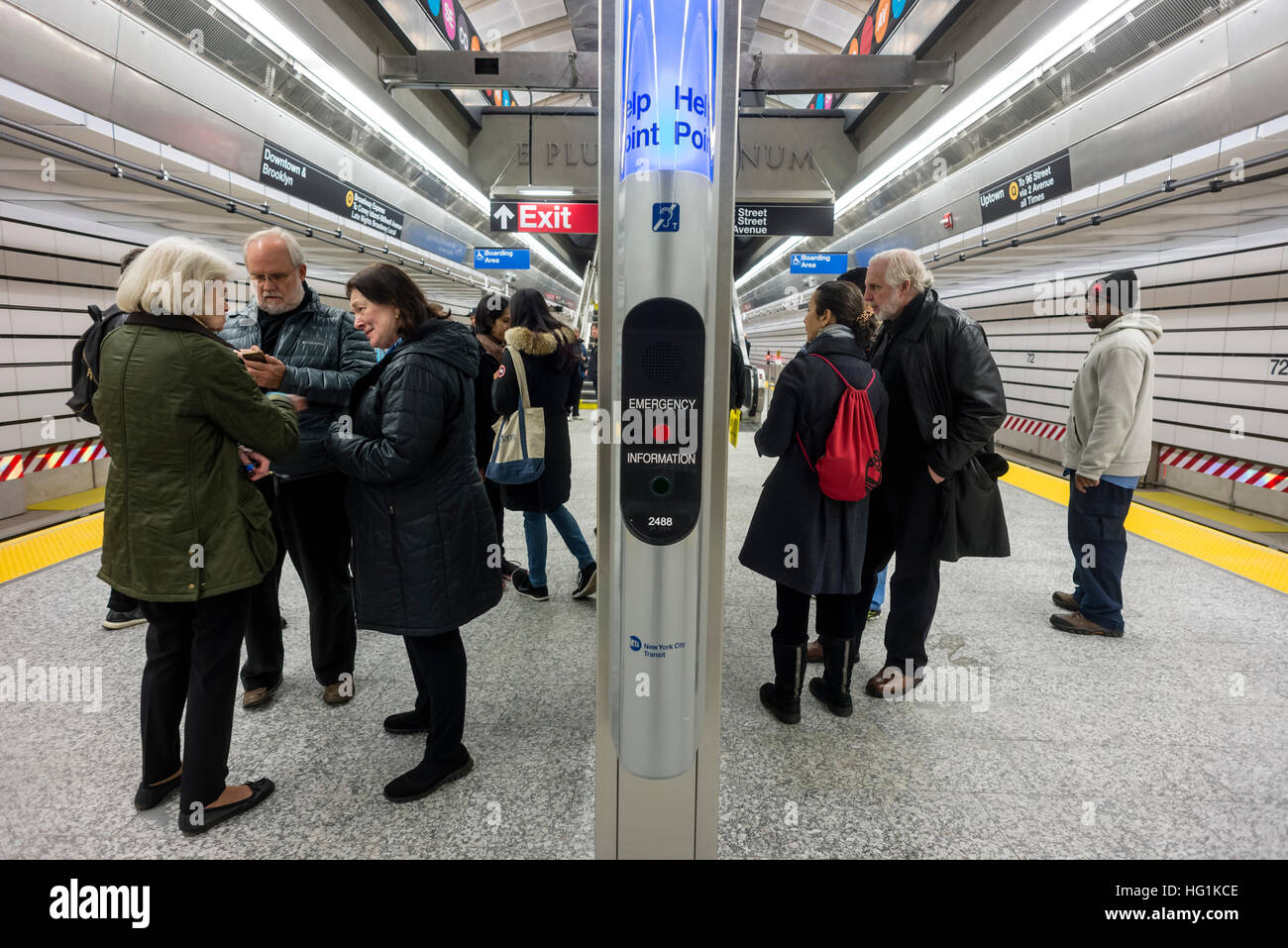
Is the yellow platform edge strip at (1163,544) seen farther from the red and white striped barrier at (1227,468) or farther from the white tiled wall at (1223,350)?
the white tiled wall at (1223,350)

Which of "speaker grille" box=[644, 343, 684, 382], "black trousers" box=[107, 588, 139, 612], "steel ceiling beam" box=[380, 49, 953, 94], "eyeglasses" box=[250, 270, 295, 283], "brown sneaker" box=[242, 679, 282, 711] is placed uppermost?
"steel ceiling beam" box=[380, 49, 953, 94]

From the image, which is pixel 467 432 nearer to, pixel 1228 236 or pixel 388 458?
pixel 388 458

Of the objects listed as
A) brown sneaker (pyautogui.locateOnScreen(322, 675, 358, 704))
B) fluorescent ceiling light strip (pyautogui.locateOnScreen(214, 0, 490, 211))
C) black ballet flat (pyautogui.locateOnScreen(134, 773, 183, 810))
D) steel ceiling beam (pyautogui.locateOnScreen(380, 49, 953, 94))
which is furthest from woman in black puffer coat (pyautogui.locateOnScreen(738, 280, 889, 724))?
steel ceiling beam (pyautogui.locateOnScreen(380, 49, 953, 94))

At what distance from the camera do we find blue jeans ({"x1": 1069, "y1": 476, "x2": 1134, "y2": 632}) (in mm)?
3213

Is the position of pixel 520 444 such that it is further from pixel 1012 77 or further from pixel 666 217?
A: pixel 1012 77

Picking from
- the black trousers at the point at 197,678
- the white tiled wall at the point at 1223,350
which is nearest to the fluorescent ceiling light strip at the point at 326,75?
the black trousers at the point at 197,678

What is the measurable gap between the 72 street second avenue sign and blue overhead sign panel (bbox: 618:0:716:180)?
666 centimetres

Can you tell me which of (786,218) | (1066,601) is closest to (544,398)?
(1066,601)

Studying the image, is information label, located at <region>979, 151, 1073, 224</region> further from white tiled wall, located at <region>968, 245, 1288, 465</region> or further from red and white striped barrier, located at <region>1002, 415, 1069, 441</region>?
red and white striped barrier, located at <region>1002, 415, 1069, 441</region>

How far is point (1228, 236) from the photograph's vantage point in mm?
5238

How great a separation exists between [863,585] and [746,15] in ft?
28.1

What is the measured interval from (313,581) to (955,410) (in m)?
2.60

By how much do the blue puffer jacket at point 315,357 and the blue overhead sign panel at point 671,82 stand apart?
1.58m

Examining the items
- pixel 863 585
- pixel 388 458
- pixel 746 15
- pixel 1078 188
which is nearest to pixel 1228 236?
pixel 1078 188
